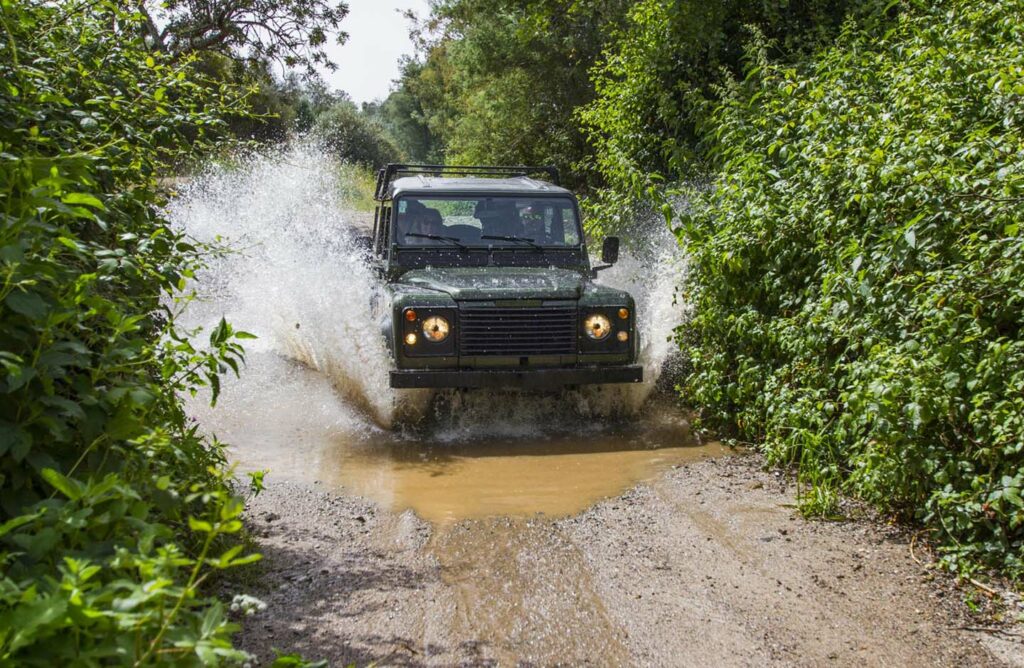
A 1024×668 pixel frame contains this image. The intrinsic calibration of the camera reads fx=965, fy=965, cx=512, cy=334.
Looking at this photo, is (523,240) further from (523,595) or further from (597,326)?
(523,595)

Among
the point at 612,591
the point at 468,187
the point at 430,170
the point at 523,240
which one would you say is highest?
the point at 430,170

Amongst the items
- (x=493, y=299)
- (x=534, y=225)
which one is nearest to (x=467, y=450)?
(x=493, y=299)

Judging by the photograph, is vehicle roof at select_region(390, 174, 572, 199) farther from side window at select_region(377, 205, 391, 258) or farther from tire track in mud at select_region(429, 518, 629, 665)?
tire track in mud at select_region(429, 518, 629, 665)

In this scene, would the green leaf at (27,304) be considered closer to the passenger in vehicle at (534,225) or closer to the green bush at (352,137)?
the passenger in vehicle at (534,225)

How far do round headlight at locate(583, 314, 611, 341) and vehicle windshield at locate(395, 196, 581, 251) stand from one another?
1280mm

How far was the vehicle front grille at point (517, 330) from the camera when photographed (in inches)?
287

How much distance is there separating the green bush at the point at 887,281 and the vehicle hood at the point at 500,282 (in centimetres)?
105

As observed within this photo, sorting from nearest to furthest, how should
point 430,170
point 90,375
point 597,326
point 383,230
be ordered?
point 90,375
point 597,326
point 383,230
point 430,170

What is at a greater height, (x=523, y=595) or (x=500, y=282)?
(x=500, y=282)

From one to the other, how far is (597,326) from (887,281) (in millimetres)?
2533

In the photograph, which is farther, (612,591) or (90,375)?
(612,591)

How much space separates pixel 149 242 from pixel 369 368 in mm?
4333

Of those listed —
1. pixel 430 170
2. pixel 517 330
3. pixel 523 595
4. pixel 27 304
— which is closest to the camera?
pixel 27 304

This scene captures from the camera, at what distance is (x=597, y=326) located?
24.6 feet
